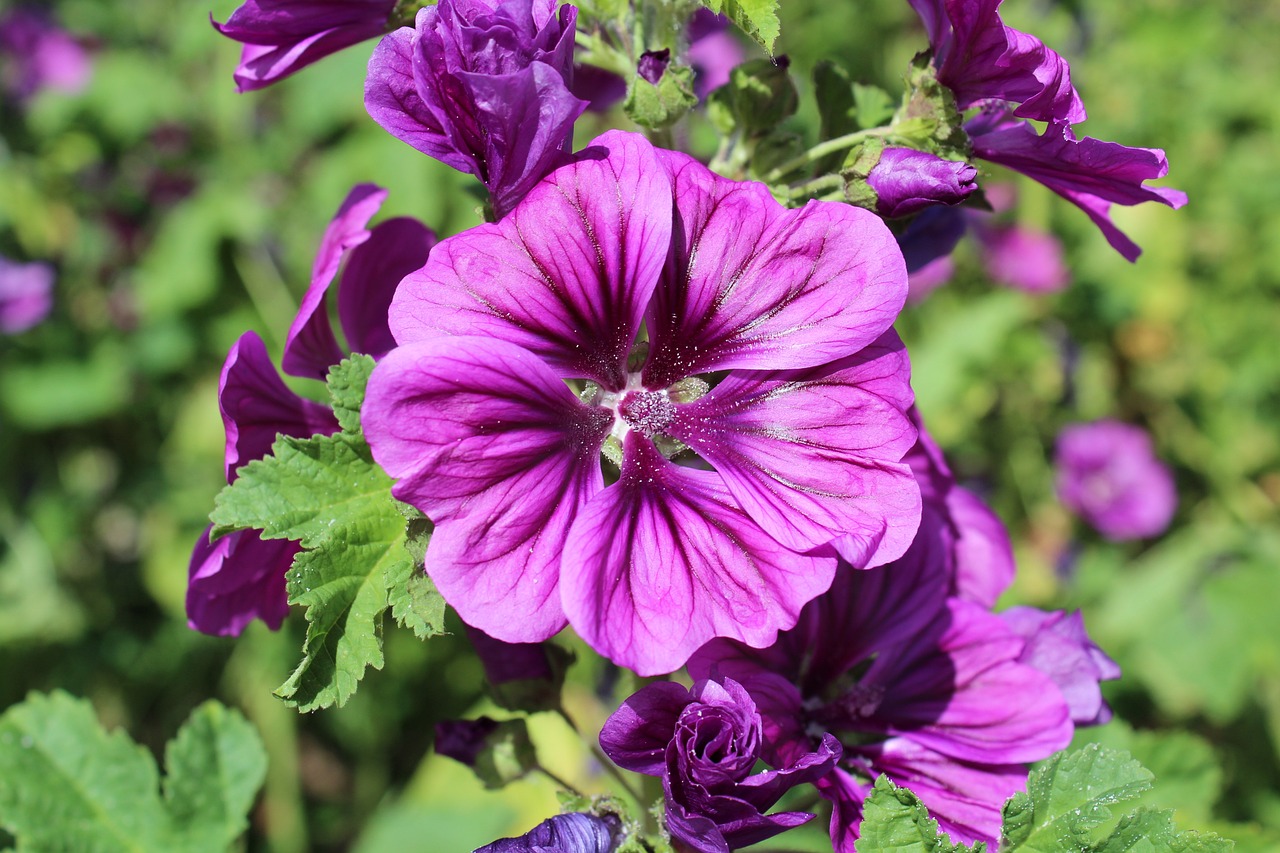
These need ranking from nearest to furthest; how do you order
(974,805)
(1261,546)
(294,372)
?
(974,805) → (294,372) → (1261,546)

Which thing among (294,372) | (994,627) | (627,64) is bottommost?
(994,627)

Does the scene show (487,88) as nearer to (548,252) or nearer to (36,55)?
(548,252)

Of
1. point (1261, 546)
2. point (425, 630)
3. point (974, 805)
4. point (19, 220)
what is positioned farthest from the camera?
point (19, 220)

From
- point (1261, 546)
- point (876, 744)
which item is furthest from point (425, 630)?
point (1261, 546)

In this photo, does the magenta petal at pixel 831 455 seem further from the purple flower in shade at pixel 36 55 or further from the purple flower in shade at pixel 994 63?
the purple flower in shade at pixel 36 55

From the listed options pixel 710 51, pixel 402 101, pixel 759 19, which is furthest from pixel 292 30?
pixel 710 51

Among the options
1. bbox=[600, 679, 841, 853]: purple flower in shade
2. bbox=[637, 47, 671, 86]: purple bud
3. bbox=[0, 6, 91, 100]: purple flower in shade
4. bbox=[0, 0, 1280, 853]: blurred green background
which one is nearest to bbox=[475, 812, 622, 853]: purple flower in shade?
bbox=[600, 679, 841, 853]: purple flower in shade

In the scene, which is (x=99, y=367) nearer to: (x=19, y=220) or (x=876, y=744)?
(x=19, y=220)
